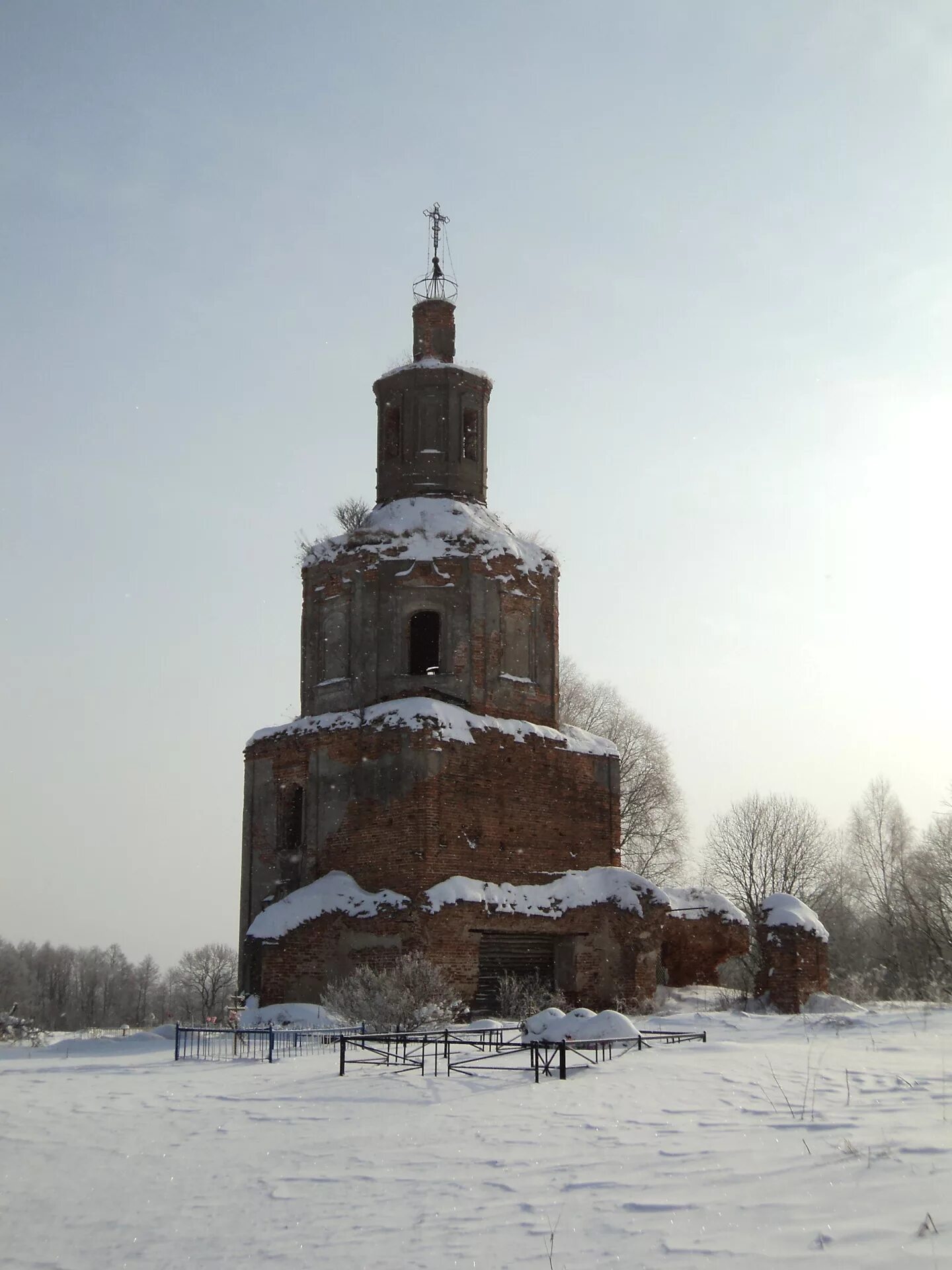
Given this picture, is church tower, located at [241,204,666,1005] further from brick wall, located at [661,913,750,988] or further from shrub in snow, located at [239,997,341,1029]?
brick wall, located at [661,913,750,988]

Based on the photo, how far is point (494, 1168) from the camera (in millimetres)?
7840

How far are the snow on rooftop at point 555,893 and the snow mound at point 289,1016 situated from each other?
8.17 ft

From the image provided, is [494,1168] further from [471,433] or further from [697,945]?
[471,433]

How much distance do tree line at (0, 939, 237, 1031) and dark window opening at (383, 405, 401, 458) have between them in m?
43.0

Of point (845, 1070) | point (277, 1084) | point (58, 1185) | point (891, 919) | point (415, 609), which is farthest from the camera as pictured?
point (891, 919)

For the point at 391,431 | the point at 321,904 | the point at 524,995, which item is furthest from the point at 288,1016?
the point at 391,431

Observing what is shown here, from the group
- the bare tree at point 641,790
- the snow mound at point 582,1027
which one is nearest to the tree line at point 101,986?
the bare tree at point 641,790

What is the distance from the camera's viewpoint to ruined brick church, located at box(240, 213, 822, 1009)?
838 inches

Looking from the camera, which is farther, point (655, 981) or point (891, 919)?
point (891, 919)

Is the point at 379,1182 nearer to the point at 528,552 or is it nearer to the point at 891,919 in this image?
the point at 528,552

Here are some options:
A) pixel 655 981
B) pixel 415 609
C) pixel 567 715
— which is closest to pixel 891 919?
pixel 567 715

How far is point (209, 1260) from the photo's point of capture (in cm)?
639

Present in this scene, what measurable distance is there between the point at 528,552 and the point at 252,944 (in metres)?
9.46

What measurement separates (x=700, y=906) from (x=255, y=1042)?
34.9 feet
